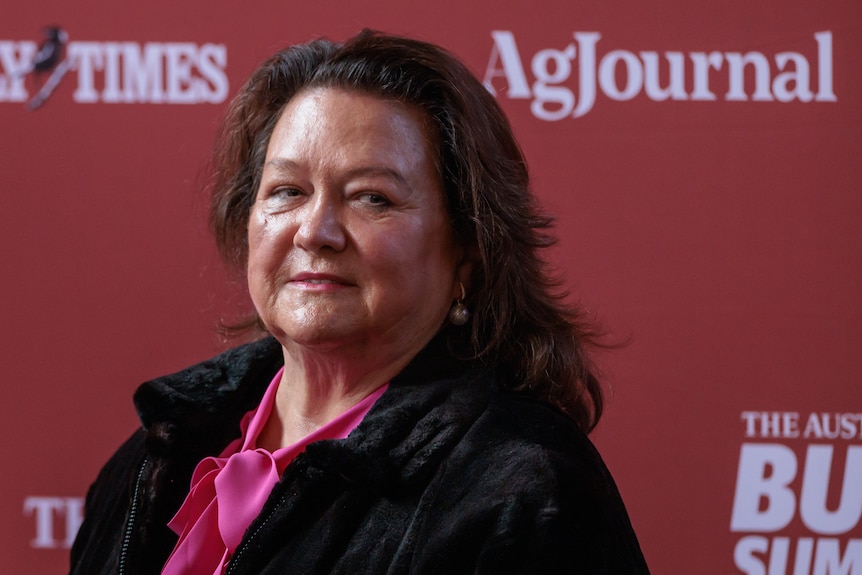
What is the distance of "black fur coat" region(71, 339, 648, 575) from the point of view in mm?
1218

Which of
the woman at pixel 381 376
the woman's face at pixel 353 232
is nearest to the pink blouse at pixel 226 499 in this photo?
the woman at pixel 381 376

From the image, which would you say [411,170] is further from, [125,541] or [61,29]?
[61,29]

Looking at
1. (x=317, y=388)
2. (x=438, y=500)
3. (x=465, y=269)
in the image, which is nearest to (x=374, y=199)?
(x=465, y=269)

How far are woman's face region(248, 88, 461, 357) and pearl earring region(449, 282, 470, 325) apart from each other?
0.02 metres

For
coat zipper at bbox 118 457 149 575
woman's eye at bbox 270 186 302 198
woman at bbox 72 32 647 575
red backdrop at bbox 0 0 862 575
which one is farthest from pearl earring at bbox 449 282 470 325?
red backdrop at bbox 0 0 862 575

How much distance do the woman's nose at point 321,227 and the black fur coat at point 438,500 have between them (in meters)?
0.19

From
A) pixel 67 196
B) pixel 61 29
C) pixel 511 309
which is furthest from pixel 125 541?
pixel 61 29

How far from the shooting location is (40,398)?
2.14 m

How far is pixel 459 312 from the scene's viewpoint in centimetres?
148

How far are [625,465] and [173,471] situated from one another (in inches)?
36.6

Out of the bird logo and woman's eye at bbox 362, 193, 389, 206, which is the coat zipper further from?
the bird logo

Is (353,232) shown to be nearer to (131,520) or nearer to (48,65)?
(131,520)

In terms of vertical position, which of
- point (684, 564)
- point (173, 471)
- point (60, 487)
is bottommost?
point (684, 564)

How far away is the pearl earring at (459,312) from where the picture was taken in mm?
1478
